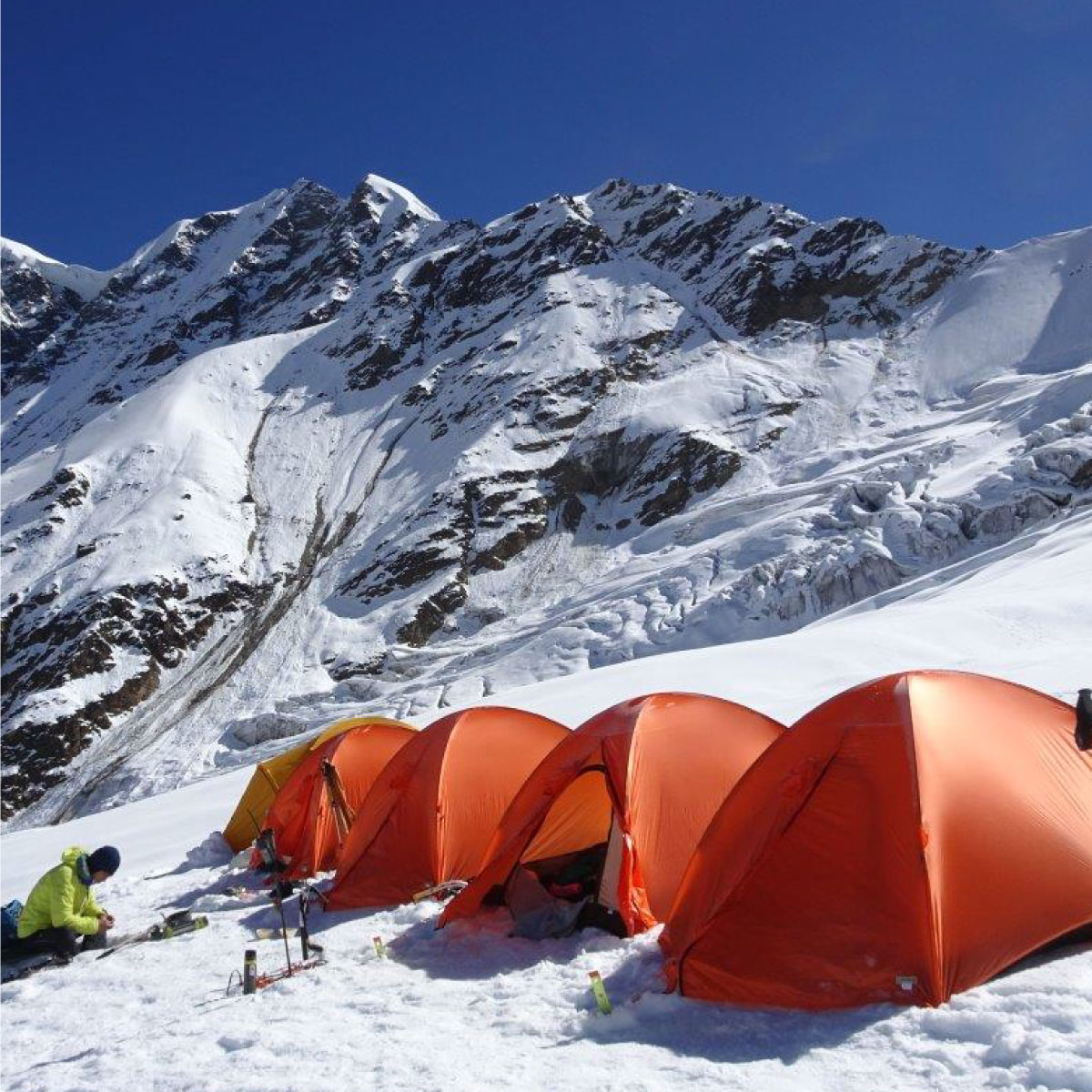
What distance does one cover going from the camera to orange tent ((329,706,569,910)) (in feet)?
30.8

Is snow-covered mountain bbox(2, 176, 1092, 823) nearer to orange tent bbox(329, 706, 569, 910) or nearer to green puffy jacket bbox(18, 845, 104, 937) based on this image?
orange tent bbox(329, 706, 569, 910)

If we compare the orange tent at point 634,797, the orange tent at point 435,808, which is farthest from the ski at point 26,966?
the orange tent at point 634,797

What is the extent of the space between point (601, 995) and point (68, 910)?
6152mm

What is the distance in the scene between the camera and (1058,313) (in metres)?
81.7

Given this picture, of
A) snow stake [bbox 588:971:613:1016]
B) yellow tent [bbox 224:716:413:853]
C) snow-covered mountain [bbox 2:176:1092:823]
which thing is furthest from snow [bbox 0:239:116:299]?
snow stake [bbox 588:971:613:1016]

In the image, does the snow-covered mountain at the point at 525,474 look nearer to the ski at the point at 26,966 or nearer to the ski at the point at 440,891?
the ski at the point at 440,891

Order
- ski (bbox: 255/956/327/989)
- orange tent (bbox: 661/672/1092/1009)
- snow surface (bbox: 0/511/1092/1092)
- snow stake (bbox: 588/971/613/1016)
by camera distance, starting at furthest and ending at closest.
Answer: ski (bbox: 255/956/327/989) < snow stake (bbox: 588/971/613/1016) < orange tent (bbox: 661/672/1092/1009) < snow surface (bbox: 0/511/1092/1092)

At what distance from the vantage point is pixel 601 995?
575cm

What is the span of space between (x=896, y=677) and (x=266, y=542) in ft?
271

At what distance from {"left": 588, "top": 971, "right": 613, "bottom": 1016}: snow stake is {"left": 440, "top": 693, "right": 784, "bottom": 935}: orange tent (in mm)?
1271

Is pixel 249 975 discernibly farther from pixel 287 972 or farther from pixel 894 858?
pixel 894 858

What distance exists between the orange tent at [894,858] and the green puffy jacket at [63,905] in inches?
247

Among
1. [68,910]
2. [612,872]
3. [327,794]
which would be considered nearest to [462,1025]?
[612,872]

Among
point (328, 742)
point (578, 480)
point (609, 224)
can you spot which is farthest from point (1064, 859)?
point (609, 224)
